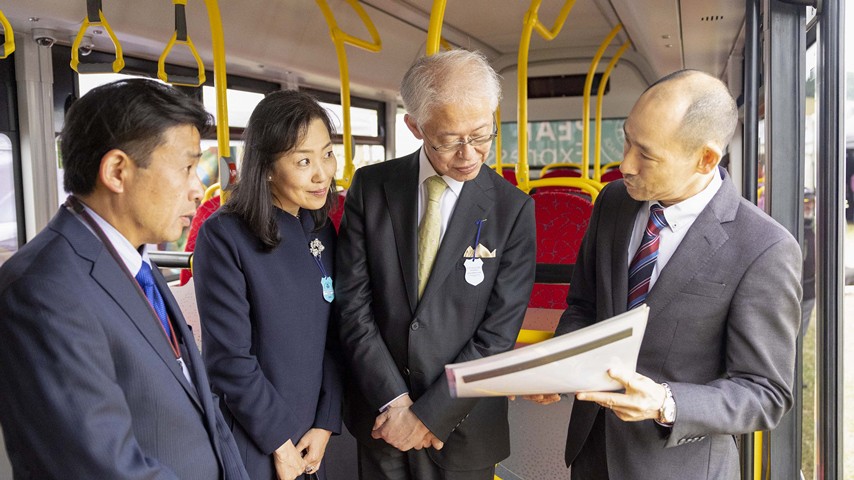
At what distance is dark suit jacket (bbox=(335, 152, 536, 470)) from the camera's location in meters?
1.76

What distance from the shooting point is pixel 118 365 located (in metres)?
1.17

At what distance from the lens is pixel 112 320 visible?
1161 mm

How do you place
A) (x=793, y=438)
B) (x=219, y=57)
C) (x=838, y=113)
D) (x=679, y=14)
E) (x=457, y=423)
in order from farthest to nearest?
1. (x=679, y=14)
2. (x=219, y=57)
3. (x=793, y=438)
4. (x=457, y=423)
5. (x=838, y=113)

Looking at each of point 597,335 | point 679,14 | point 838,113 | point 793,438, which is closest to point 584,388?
point 597,335

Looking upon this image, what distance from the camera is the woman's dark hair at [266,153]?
67.3 inches

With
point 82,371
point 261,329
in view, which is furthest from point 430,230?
point 82,371

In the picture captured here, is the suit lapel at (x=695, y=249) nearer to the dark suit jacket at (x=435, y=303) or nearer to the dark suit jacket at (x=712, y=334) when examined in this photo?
the dark suit jacket at (x=712, y=334)

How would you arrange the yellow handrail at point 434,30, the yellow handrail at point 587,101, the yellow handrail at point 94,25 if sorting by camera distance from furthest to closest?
1. the yellow handrail at point 587,101
2. the yellow handrail at point 94,25
3. the yellow handrail at point 434,30

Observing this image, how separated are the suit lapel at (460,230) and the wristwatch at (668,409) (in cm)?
66

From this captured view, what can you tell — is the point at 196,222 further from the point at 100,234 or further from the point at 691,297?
the point at 691,297

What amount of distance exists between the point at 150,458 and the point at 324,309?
70cm

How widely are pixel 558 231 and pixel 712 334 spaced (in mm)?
1810

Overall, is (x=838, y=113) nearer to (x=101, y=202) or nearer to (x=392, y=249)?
(x=392, y=249)

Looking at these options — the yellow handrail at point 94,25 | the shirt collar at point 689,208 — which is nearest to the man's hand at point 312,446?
the shirt collar at point 689,208
